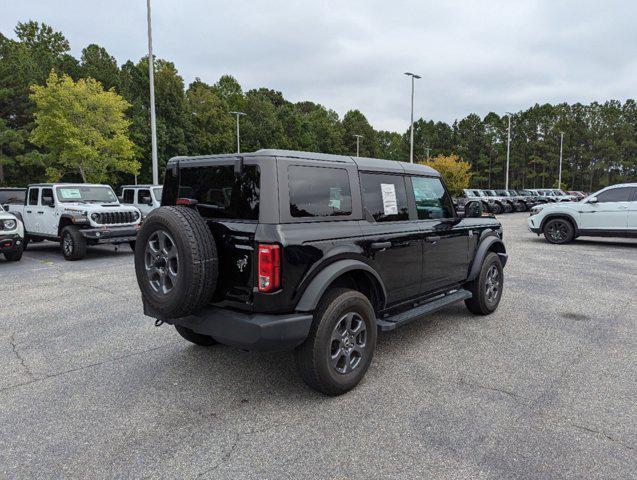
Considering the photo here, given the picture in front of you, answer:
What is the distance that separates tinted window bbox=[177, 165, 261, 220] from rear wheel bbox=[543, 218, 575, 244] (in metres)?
12.9

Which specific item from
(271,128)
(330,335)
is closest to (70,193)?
(330,335)

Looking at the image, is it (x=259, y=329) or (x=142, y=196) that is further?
(x=142, y=196)

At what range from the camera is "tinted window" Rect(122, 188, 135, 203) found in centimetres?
1526

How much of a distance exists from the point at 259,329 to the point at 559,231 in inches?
521

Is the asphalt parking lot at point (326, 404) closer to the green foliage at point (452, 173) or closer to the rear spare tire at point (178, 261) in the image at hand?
the rear spare tire at point (178, 261)

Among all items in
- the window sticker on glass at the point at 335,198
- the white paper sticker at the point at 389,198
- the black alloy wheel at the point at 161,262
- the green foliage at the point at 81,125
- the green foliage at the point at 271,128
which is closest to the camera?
the black alloy wheel at the point at 161,262

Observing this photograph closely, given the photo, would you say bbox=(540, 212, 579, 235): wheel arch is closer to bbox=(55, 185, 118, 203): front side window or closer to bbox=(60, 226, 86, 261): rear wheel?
bbox=(55, 185, 118, 203): front side window

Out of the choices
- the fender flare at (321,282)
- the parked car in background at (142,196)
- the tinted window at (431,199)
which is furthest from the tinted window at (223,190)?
the parked car in background at (142,196)

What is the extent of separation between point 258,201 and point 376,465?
1922mm

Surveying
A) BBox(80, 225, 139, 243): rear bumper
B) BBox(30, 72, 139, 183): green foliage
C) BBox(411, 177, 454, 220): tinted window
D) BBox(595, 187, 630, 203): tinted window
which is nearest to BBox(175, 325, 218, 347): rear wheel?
BBox(411, 177, 454, 220): tinted window

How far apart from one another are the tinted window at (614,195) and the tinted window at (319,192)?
12.0m

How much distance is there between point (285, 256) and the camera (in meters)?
3.18

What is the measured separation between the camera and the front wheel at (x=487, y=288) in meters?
5.56

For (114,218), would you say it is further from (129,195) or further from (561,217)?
(561,217)
